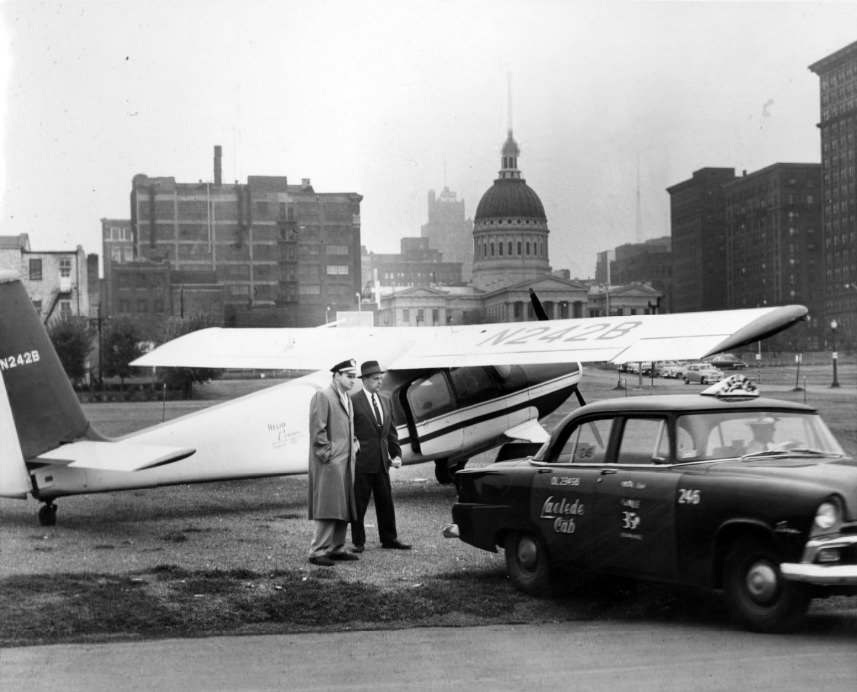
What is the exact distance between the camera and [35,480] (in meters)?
11.4

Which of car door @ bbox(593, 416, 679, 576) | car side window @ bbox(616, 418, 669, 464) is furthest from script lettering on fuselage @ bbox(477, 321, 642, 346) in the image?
car door @ bbox(593, 416, 679, 576)

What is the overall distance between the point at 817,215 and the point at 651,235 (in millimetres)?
8092

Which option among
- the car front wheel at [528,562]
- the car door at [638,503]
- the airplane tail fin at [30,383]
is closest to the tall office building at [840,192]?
the car door at [638,503]

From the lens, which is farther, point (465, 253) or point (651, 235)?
point (465, 253)

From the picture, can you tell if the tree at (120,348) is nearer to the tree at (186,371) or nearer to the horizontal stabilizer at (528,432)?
the tree at (186,371)

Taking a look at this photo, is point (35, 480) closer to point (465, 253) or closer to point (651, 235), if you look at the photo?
point (651, 235)

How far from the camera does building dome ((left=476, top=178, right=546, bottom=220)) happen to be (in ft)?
88.4

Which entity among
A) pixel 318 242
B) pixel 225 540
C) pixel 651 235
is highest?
pixel 318 242

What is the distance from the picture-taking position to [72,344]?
53.7 metres

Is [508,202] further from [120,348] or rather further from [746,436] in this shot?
[746,436]

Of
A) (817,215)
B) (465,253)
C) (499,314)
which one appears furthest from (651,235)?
(465,253)

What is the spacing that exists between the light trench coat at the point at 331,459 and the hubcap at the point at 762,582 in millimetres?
4142

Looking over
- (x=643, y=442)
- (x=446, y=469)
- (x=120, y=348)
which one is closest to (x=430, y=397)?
(x=446, y=469)

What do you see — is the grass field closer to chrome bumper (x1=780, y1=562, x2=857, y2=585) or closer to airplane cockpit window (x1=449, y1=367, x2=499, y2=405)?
chrome bumper (x1=780, y1=562, x2=857, y2=585)
